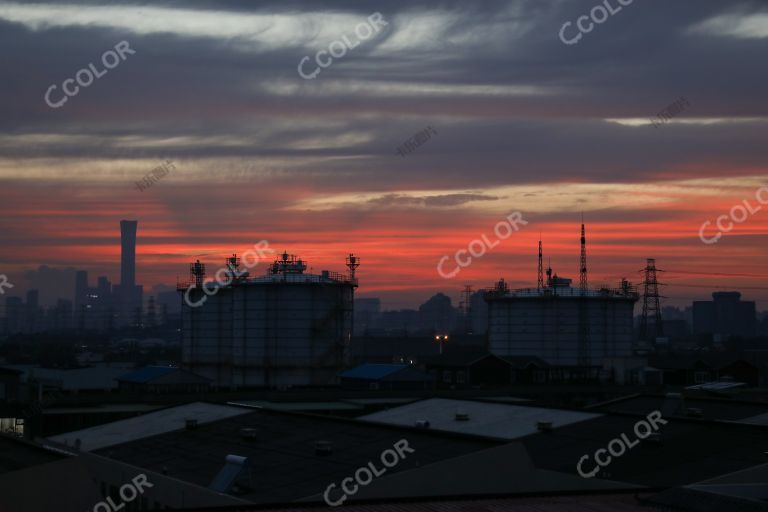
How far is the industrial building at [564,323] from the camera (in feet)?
342

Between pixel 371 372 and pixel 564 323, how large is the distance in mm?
24389

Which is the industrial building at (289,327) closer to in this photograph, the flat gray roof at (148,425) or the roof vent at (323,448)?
the flat gray roof at (148,425)

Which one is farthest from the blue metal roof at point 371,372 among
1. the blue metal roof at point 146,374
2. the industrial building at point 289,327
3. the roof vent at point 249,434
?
the roof vent at point 249,434

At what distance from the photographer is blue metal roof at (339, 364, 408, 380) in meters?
88.2

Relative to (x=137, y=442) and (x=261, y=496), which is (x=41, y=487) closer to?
(x=261, y=496)

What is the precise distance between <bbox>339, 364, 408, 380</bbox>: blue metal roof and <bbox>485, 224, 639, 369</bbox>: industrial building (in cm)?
1965

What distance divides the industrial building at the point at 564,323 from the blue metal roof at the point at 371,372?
64.5ft

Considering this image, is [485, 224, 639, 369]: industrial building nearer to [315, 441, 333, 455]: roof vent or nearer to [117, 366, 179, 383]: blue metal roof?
[117, 366, 179, 383]: blue metal roof

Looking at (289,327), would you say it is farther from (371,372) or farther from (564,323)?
(564,323)

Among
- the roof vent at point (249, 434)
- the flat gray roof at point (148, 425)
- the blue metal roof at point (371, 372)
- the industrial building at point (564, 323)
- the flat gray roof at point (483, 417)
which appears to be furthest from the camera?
the industrial building at point (564, 323)

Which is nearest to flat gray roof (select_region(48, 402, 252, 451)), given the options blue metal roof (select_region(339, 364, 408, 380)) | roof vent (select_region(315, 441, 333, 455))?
roof vent (select_region(315, 441, 333, 455))

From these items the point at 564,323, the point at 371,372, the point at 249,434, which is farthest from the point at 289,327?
the point at 249,434

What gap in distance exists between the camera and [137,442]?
43.1 m

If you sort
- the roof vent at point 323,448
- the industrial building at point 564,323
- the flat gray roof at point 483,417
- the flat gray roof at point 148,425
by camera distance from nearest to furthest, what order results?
the roof vent at point 323,448 < the flat gray roof at point 148,425 < the flat gray roof at point 483,417 < the industrial building at point 564,323
